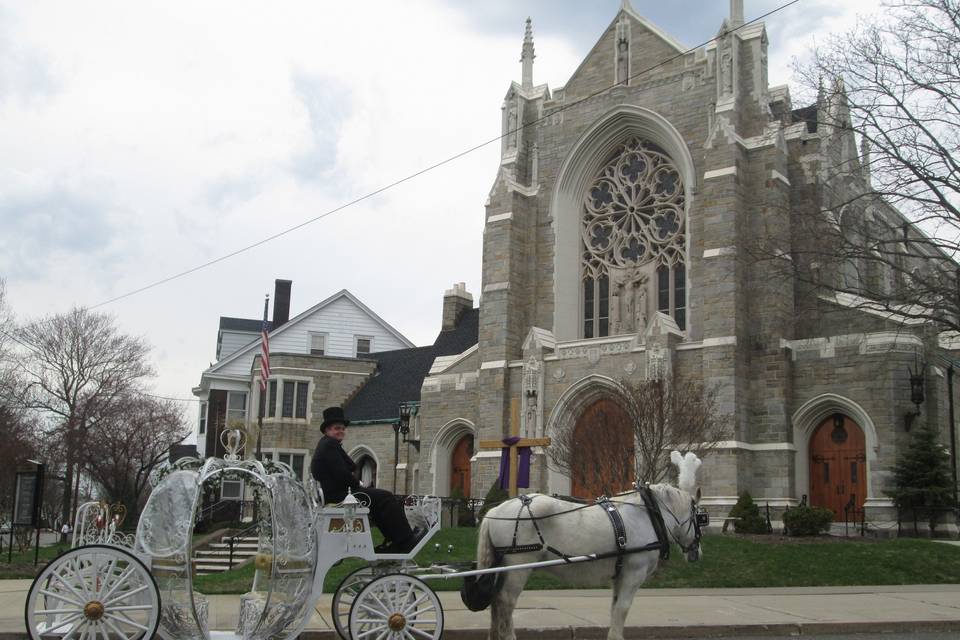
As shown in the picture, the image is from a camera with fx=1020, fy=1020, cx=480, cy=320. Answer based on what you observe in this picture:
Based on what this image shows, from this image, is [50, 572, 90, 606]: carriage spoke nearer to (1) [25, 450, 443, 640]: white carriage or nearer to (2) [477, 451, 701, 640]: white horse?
(1) [25, 450, 443, 640]: white carriage

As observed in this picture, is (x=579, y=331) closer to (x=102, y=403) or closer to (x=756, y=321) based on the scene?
(x=756, y=321)

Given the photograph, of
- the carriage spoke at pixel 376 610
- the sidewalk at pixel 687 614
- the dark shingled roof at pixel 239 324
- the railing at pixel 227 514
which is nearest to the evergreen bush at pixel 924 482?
the sidewalk at pixel 687 614

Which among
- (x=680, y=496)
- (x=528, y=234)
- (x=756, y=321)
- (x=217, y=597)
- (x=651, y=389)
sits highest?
(x=528, y=234)

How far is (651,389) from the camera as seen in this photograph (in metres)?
26.1

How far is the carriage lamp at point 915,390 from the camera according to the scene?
25.8m

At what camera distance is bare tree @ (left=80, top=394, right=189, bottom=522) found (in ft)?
157

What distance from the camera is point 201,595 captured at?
8.38 metres

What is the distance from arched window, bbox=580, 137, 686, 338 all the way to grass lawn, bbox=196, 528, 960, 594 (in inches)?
461

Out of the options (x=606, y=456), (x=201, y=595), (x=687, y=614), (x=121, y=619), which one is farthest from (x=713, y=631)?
(x=606, y=456)

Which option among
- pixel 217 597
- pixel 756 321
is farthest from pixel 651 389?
pixel 217 597

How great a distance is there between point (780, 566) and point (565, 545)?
Answer: 11.1 m

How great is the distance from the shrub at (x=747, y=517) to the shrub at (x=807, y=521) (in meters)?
1.10

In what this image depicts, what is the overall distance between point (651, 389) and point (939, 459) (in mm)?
7247

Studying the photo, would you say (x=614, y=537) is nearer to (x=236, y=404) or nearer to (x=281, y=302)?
(x=236, y=404)
